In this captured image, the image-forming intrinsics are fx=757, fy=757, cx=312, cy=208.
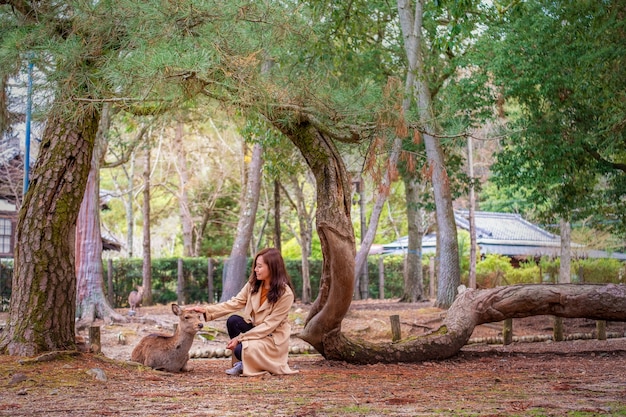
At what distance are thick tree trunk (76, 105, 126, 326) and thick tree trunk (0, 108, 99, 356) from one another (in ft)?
24.1

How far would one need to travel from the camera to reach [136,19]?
6.36m

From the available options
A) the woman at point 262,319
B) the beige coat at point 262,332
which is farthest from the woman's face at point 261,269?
the beige coat at point 262,332

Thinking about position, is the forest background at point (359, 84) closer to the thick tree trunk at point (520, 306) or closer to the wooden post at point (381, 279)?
the thick tree trunk at point (520, 306)

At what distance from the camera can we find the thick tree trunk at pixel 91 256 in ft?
47.6

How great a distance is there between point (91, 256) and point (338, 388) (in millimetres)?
9997

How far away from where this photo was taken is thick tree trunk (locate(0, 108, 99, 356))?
700cm

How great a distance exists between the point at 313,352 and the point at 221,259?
40.8 ft

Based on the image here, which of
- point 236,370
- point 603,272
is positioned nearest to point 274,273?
point 236,370

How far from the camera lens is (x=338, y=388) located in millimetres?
5926

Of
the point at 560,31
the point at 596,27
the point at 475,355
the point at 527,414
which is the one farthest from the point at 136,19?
the point at 560,31

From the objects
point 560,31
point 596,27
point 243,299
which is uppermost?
point 560,31

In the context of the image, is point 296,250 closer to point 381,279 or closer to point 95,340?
point 381,279

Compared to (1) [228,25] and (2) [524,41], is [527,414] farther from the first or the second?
(2) [524,41]

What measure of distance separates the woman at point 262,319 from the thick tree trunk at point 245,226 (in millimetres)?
10043
